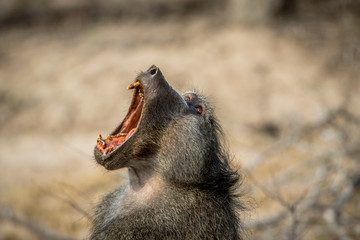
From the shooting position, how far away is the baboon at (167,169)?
6.95 ft

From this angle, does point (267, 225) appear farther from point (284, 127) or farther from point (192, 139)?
point (284, 127)

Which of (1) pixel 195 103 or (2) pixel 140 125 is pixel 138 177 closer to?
(2) pixel 140 125

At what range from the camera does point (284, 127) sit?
633 cm

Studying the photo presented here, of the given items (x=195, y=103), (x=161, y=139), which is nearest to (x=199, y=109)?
(x=195, y=103)

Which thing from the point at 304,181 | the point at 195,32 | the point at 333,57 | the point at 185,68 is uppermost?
the point at 195,32

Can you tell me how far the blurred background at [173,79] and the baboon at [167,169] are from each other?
2135 mm

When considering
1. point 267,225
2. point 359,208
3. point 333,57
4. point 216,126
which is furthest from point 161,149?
point 333,57

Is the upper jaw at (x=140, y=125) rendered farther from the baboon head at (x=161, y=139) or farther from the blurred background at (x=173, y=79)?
the blurred background at (x=173, y=79)

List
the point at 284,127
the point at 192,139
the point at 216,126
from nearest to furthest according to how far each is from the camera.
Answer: the point at 192,139
the point at 216,126
the point at 284,127

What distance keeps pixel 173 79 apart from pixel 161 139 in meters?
5.03

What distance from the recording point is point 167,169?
86.0 inches

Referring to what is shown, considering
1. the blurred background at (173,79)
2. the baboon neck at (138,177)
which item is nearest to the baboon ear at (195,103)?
the baboon neck at (138,177)

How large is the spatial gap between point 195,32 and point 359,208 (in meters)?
5.00

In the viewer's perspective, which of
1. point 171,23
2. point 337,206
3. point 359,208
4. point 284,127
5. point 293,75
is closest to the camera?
point 337,206
